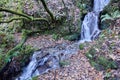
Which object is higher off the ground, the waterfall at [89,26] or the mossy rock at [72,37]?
the waterfall at [89,26]

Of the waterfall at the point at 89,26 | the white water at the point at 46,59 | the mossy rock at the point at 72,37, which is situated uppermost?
the waterfall at the point at 89,26

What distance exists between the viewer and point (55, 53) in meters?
9.80

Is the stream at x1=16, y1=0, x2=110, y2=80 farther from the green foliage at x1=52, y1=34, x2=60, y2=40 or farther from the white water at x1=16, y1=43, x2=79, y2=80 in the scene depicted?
the green foliage at x1=52, y1=34, x2=60, y2=40

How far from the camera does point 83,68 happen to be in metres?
7.76

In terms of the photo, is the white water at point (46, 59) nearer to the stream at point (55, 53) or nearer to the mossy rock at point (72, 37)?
the stream at point (55, 53)

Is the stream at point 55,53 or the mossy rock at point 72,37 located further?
the mossy rock at point 72,37

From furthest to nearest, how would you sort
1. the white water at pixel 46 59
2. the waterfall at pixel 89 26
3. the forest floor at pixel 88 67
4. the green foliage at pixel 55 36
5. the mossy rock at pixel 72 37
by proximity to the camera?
the green foliage at pixel 55 36 < the mossy rock at pixel 72 37 < the waterfall at pixel 89 26 < the white water at pixel 46 59 < the forest floor at pixel 88 67

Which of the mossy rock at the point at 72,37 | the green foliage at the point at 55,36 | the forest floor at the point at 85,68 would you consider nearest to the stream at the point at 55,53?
the mossy rock at the point at 72,37

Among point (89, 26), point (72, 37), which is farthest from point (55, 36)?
point (89, 26)

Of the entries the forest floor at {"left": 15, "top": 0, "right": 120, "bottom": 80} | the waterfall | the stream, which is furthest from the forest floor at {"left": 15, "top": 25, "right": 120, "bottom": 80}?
the waterfall

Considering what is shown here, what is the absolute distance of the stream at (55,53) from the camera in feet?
29.4

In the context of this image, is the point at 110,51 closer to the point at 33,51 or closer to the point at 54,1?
the point at 33,51

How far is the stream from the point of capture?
29.4 feet

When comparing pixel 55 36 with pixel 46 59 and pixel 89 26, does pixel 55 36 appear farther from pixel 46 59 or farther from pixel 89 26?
pixel 46 59
